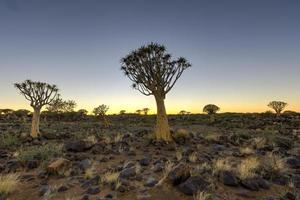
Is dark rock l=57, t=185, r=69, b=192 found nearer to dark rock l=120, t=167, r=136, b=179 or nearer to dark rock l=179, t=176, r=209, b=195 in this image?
dark rock l=120, t=167, r=136, b=179

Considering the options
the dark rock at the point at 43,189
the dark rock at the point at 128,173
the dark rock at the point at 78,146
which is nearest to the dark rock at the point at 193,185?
the dark rock at the point at 128,173

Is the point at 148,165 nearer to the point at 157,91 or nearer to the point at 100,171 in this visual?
the point at 100,171

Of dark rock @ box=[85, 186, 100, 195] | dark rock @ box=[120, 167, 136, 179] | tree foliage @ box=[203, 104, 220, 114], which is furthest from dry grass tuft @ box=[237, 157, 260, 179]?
tree foliage @ box=[203, 104, 220, 114]

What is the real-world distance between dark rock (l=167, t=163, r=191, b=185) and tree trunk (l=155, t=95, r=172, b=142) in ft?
25.4

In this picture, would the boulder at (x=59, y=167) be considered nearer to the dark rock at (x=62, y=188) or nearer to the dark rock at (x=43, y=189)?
the dark rock at (x=43, y=189)

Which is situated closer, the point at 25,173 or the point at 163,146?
the point at 25,173

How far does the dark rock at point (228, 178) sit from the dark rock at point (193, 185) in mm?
759

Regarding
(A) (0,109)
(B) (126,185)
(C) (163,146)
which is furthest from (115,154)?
(A) (0,109)

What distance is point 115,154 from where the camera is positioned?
43.1 feet

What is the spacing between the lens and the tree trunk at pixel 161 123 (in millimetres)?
15750

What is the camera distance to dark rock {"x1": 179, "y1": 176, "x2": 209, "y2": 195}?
7.20 meters

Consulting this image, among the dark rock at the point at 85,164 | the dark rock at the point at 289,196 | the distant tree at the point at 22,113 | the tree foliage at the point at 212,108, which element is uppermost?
the distant tree at the point at 22,113

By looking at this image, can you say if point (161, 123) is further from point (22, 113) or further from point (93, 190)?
point (22, 113)

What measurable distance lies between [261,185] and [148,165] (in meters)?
4.19
